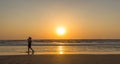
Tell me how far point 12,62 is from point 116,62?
8037 mm

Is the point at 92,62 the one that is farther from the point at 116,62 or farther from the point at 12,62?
the point at 12,62

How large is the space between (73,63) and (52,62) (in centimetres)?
165

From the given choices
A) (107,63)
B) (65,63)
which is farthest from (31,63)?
(107,63)

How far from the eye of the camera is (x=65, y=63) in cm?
2419

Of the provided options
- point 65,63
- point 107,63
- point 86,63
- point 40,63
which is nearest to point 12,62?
point 40,63

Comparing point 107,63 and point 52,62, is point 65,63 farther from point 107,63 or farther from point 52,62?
point 107,63

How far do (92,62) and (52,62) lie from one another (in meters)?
3.10

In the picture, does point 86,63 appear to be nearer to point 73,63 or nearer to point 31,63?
point 73,63

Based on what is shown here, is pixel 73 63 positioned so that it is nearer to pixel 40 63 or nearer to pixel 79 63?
pixel 79 63

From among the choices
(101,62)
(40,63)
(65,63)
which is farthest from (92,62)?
(40,63)

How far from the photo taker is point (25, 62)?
24875 millimetres

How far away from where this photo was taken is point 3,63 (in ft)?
80.2

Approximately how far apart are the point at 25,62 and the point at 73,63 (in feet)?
12.1

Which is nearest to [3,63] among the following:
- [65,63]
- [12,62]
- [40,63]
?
[12,62]
